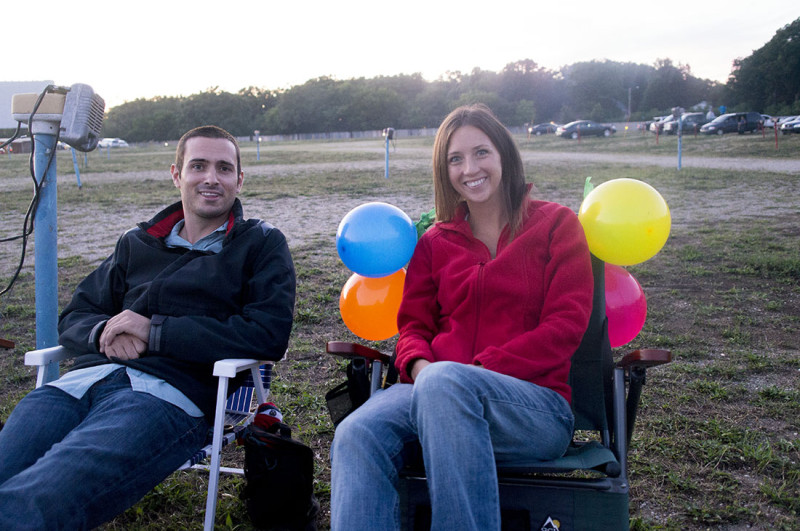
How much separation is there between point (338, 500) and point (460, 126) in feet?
4.90

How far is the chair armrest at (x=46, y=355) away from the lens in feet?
8.08

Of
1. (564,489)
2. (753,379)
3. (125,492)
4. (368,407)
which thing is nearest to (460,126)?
(368,407)

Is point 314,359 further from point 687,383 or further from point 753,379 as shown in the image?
point 753,379

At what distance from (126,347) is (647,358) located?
6.31 ft

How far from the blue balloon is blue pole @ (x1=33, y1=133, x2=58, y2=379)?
1.33 m

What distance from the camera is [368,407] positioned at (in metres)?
2.07

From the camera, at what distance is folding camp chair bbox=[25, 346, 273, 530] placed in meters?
2.23

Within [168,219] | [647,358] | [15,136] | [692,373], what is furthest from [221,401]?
[692,373]

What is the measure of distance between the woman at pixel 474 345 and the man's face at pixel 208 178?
2.95 feet

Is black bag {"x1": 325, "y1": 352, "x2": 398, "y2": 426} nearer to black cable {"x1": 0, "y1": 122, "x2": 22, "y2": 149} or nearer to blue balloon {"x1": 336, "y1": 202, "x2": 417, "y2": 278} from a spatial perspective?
blue balloon {"x1": 336, "y1": 202, "x2": 417, "y2": 278}

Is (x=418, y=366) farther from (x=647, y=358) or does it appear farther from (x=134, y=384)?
(x=134, y=384)

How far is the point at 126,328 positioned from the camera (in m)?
2.39

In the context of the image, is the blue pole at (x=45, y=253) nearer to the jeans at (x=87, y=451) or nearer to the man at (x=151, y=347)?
the man at (x=151, y=347)

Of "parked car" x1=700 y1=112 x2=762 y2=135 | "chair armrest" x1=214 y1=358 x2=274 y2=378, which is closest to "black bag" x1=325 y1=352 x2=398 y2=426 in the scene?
"chair armrest" x1=214 y1=358 x2=274 y2=378
